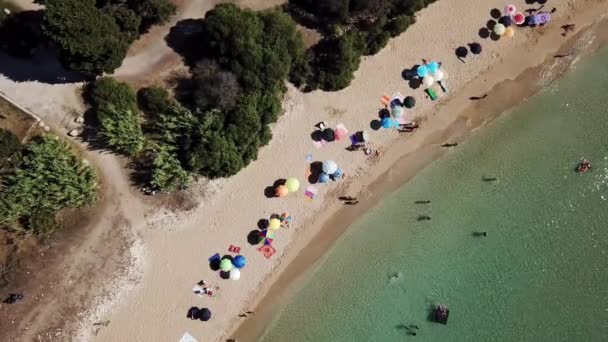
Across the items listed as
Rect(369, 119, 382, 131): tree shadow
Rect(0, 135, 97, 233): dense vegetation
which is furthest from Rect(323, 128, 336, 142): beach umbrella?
Rect(0, 135, 97, 233): dense vegetation

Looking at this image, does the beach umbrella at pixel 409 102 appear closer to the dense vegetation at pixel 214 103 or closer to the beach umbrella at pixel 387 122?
the beach umbrella at pixel 387 122

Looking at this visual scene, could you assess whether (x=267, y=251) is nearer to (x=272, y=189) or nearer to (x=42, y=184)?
(x=272, y=189)

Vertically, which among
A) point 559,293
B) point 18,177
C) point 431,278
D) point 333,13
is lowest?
point 559,293

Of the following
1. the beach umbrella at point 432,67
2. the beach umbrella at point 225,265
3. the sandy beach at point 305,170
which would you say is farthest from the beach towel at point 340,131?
the beach umbrella at point 225,265

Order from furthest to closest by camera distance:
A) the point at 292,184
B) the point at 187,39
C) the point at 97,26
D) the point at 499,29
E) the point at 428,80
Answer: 1. the point at 499,29
2. the point at 428,80
3. the point at 292,184
4. the point at 187,39
5. the point at 97,26

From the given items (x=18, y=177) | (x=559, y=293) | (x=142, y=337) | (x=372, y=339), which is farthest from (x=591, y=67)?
(x=18, y=177)

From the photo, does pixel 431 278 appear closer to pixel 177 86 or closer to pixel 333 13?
pixel 333 13

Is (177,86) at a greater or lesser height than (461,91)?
greater

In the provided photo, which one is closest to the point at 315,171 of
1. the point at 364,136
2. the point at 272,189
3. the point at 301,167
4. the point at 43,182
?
the point at 301,167
